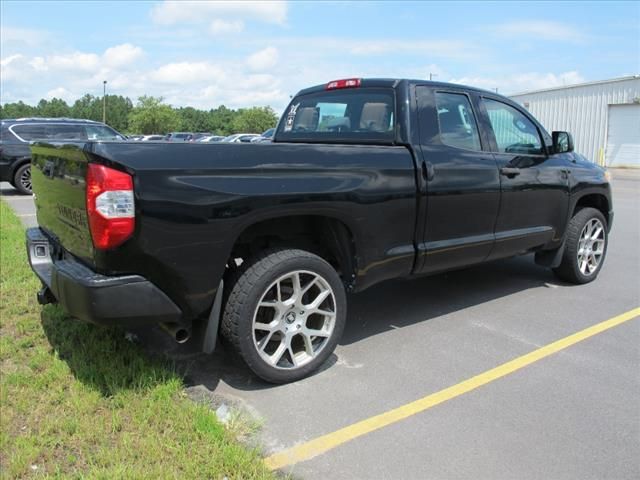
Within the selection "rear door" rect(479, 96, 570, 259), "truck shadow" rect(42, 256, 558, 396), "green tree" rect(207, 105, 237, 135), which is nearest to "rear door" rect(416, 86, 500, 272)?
"rear door" rect(479, 96, 570, 259)

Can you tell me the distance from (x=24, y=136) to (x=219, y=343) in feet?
38.0

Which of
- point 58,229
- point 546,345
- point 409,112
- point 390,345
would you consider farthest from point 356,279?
point 58,229

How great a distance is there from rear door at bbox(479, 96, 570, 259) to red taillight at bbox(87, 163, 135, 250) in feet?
9.82

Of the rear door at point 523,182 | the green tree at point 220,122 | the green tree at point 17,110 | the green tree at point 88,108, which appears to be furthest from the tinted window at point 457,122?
the green tree at point 17,110

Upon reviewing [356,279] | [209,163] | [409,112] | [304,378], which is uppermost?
[409,112]

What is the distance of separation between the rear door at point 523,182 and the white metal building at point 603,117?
25.1 m

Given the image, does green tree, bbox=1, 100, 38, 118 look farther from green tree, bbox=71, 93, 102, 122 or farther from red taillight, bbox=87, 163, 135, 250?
Result: red taillight, bbox=87, 163, 135, 250

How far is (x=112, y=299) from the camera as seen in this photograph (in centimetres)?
282

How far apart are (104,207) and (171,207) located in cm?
31

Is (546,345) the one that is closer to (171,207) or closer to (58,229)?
(171,207)

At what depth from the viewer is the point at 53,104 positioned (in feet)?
438

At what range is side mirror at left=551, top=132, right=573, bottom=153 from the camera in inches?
206

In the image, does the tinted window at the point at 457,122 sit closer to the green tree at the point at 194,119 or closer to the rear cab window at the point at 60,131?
the rear cab window at the point at 60,131

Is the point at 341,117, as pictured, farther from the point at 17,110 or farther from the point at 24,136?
the point at 17,110
